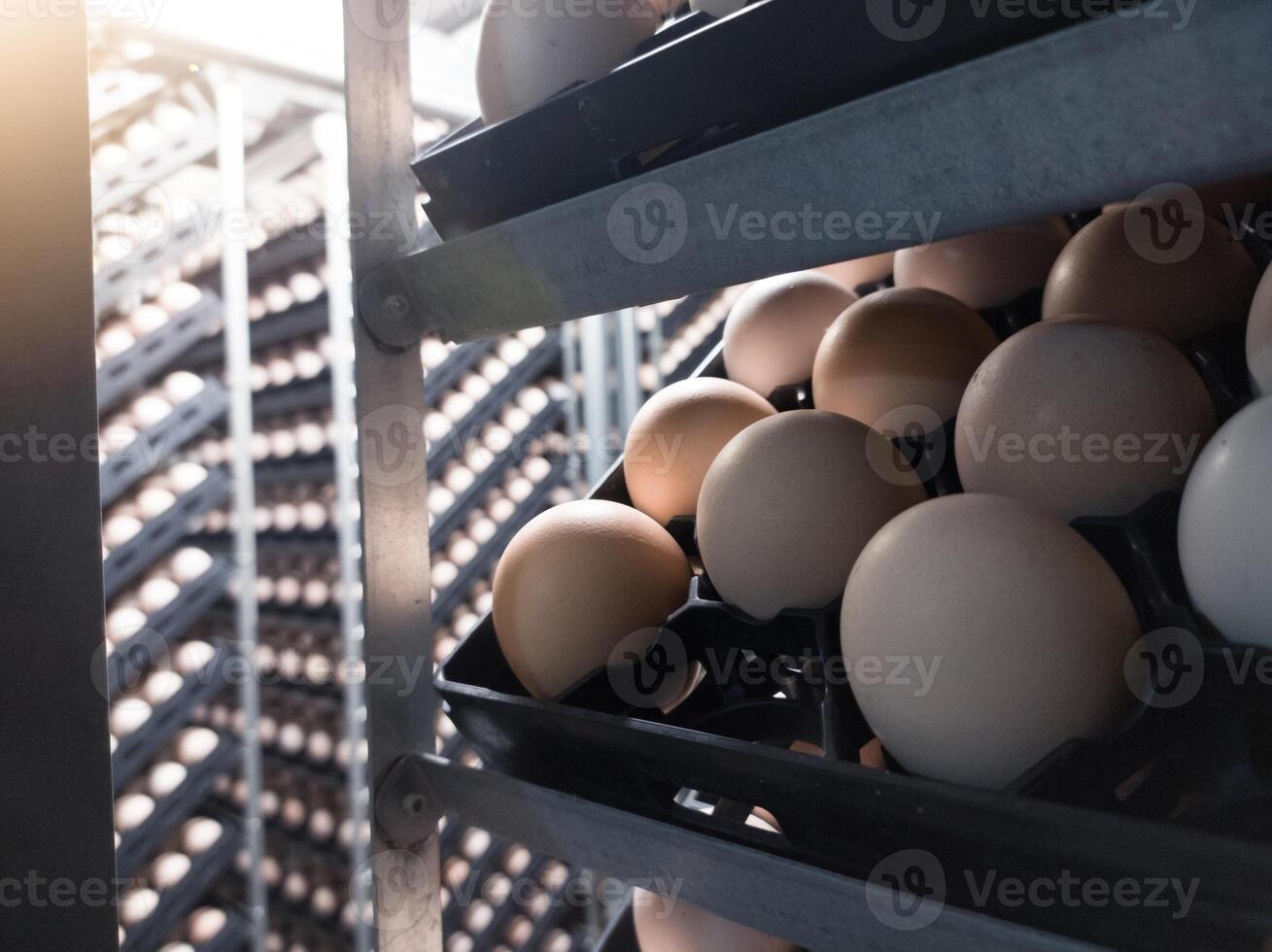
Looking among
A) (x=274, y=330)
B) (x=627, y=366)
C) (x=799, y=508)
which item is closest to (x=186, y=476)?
(x=274, y=330)

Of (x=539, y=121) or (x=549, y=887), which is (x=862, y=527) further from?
(x=549, y=887)

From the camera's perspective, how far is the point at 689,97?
1.89 ft

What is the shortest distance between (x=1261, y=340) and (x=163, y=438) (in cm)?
251

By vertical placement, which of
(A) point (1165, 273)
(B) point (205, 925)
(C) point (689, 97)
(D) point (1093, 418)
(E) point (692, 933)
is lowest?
(B) point (205, 925)

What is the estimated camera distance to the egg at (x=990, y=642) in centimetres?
49

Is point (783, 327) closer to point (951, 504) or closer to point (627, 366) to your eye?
point (951, 504)

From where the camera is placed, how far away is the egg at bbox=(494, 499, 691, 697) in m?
0.71

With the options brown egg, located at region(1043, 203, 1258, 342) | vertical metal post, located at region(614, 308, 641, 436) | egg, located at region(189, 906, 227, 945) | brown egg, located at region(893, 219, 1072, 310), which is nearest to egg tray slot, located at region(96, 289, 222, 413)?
vertical metal post, located at region(614, 308, 641, 436)

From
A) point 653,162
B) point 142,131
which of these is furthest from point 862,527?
point 142,131

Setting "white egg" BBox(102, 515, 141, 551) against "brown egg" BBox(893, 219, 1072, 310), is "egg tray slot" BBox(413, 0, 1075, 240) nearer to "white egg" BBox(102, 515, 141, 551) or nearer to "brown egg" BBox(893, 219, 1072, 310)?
"brown egg" BBox(893, 219, 1072, 310)

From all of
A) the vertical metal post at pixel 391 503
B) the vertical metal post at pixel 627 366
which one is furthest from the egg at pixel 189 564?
the vertical metal post at pixel 391 503

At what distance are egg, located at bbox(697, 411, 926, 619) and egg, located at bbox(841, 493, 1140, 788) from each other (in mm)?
97

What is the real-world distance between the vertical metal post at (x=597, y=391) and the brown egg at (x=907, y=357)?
2.33 m

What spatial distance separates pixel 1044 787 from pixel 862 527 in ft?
0.75
